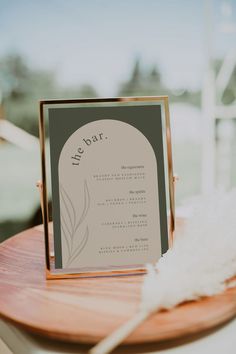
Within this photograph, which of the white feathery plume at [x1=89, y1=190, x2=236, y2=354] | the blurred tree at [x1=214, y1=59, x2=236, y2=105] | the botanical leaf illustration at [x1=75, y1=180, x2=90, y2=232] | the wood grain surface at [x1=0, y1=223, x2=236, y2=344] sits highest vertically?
the blurred tree at [x1=214, y1=59, x2=236, y2=105]

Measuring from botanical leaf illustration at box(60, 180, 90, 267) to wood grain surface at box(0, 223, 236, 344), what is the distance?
0.19ft

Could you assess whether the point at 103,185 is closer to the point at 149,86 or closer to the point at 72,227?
the point at 72,227

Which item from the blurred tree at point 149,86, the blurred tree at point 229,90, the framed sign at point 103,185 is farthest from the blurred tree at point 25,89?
the framed sign at point 103,185

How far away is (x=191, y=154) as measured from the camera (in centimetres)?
432

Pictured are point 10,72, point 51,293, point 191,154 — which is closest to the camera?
point 51,293

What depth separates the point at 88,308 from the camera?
2.18 ft


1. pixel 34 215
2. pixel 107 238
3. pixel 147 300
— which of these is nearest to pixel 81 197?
pixel 107 238

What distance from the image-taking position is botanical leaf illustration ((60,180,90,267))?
2.60 ft

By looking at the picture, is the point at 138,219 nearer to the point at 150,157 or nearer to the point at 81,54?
the point at 150,157

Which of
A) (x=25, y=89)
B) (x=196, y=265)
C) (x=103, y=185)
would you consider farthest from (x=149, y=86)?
(x=196, y=265)

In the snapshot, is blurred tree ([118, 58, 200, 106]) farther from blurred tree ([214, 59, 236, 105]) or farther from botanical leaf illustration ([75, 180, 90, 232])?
botanical leaf illustration ([75, 180, 90, 232])

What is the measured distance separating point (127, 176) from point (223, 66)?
2785 millimetres

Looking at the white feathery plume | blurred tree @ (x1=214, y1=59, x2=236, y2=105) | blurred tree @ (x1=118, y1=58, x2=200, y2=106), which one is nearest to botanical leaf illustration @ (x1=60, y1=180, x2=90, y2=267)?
the white feathery plume

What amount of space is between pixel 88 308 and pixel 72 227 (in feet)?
0.60
